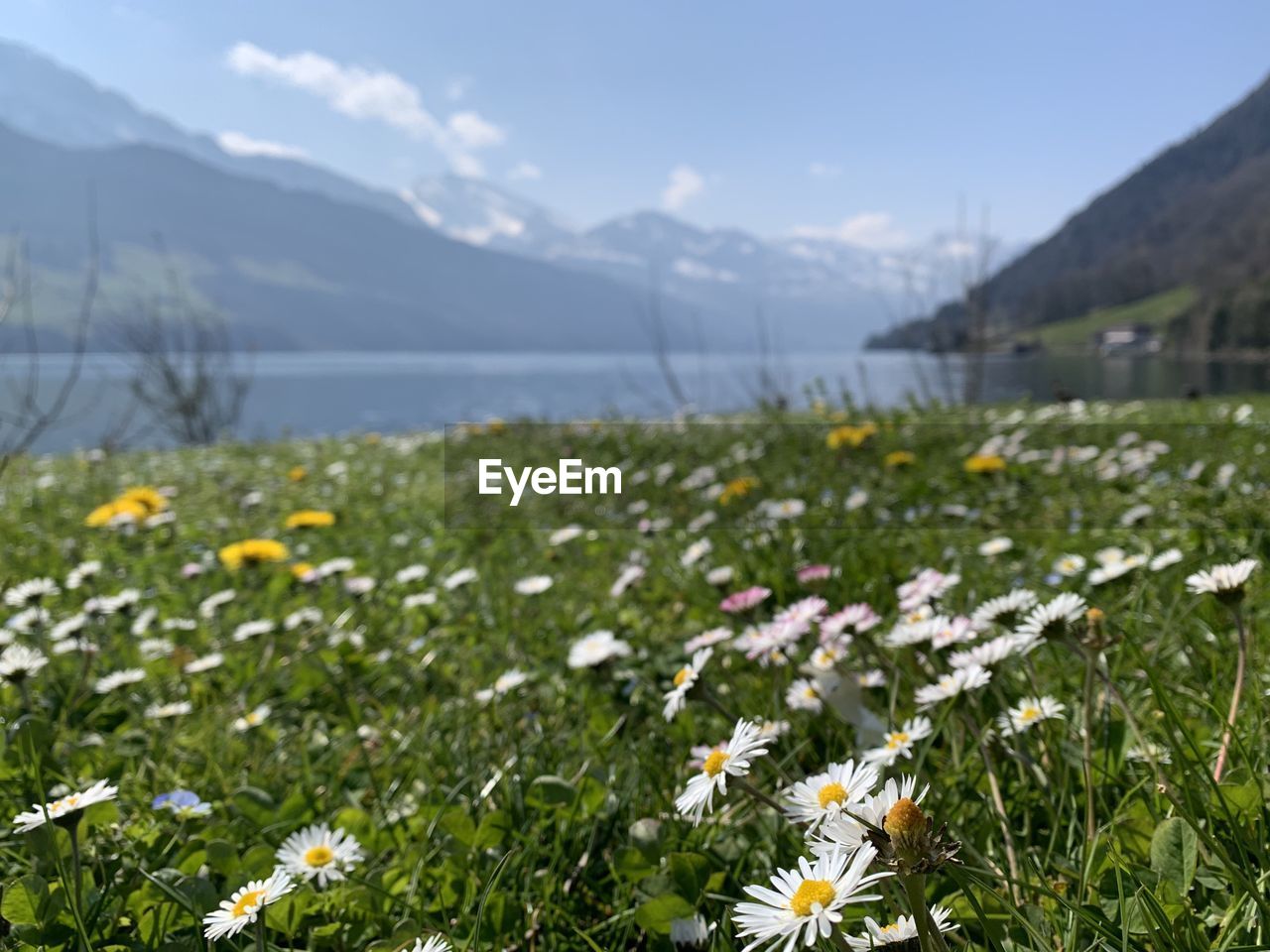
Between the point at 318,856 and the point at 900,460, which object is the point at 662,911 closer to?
the point at 318,856

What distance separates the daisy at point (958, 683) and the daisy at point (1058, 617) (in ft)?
0.24

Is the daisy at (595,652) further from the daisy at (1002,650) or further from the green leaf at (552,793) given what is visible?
the daisy at (1002,650)

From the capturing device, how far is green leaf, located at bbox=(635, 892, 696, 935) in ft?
2.93

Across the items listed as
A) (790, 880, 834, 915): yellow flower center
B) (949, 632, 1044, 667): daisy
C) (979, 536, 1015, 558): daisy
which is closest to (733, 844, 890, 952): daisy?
(790, 880, 834, 915): yellow flower center

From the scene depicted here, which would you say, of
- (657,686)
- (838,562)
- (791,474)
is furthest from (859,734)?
(791,474)

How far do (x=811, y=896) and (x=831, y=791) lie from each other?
15cm

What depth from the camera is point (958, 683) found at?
924mm

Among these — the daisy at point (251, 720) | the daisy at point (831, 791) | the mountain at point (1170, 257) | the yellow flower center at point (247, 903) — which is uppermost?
the mountain at point (1170, 257)

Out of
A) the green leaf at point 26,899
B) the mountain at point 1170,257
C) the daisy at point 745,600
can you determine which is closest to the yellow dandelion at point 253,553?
the daisy at point 745,600

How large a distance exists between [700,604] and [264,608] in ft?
4.68

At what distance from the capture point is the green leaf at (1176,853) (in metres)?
0.73

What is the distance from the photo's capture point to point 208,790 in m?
1.39

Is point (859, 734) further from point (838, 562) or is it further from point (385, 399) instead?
point (385, 399)

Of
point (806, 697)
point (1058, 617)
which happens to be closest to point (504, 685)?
point (806, 697)
